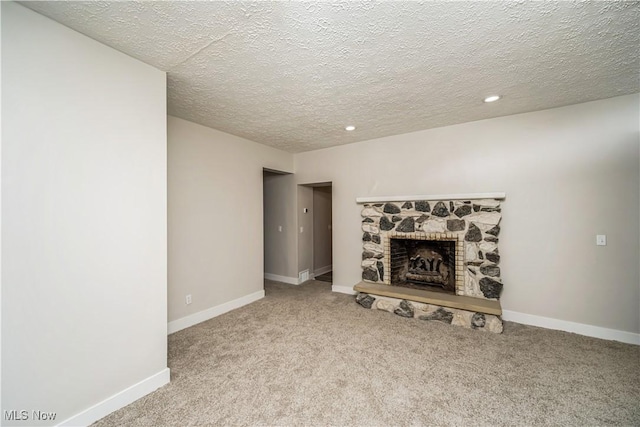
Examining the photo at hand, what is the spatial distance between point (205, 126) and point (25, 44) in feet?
6.34

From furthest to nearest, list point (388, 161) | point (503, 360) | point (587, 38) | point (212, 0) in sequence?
point (388, 161), point (503, 360), point (587, 38), point (212, 0)

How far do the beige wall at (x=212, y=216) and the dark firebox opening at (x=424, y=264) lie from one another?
2.25 metres

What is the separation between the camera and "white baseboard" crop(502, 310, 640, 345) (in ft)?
8.51

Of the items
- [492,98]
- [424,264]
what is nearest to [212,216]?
[424,264]

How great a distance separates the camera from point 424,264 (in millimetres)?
3990

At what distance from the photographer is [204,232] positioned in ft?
11.0

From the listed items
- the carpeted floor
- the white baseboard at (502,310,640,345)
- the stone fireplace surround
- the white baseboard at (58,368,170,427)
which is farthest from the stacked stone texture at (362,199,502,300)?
the white baseboard at (58,368,170,427)

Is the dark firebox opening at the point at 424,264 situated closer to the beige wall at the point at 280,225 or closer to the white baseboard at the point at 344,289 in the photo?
the white baseboard at the point at 344,289

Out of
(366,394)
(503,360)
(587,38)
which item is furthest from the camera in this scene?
(503,360)

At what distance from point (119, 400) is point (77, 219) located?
1.30 m

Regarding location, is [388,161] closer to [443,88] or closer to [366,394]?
[443,88]

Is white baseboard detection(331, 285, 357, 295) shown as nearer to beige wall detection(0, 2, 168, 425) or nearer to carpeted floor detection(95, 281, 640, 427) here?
carpeted floor detection(95, 281, 640, 427)

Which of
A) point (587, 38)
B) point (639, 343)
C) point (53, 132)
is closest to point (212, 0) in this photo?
point (53, 132)

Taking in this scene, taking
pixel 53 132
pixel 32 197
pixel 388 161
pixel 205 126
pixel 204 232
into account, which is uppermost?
pixel 205 126
